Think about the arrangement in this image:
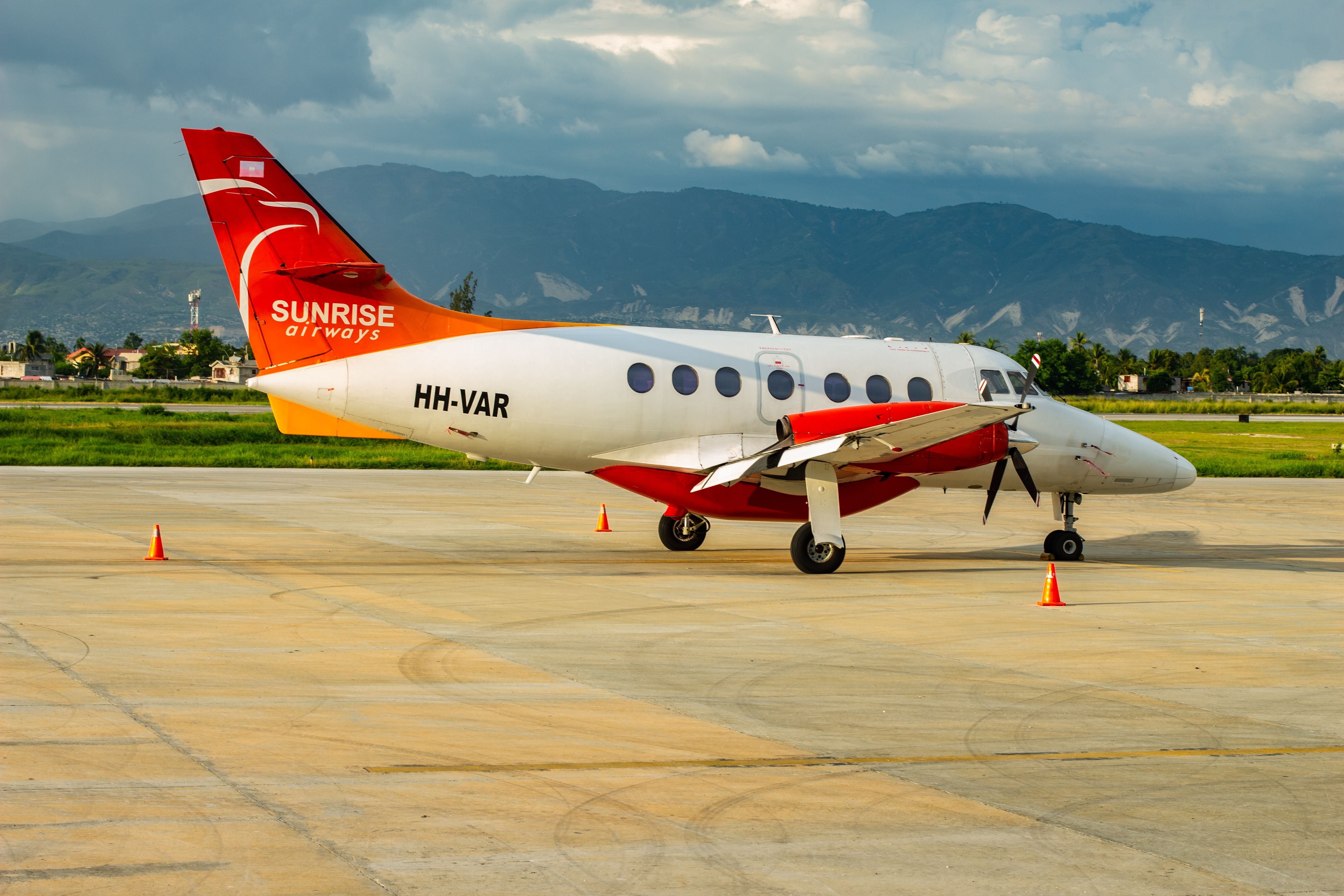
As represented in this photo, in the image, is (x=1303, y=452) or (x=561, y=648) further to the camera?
(x=1303, y=452)

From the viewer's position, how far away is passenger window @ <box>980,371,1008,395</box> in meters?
21.6

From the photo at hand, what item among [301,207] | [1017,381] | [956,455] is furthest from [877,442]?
[301,207]

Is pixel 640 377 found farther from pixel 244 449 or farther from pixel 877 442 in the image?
pixel 244 449

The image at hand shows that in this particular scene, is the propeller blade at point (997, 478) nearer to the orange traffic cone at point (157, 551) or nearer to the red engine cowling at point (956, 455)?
the red engine cowling at point (956, 455)

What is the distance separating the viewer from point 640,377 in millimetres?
19484

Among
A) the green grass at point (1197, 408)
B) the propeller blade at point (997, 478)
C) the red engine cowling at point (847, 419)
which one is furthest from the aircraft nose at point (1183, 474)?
the green grass at point (1197, 408)

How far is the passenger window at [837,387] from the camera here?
20.4 metres

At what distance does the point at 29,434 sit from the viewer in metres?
48.2

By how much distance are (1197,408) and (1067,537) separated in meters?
100

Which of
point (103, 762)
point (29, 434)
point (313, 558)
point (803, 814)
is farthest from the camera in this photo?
point (29, 434)

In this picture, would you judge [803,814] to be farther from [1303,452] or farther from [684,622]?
[1303,452]

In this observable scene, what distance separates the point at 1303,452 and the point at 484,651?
2190 inches

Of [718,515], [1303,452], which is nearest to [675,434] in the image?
[718,515]

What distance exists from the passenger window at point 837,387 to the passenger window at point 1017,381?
11.2ft
